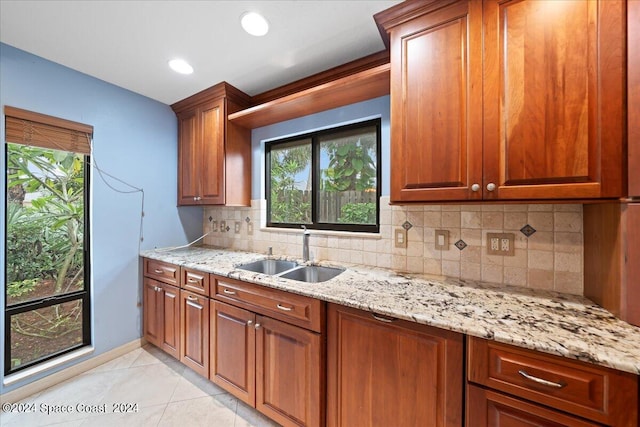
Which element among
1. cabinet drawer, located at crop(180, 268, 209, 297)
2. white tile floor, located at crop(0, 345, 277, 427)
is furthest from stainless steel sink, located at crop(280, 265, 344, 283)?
white tile floor, located at crop(0, 345, 277, 427)

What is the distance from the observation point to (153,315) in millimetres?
2193

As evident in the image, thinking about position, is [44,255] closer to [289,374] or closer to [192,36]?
[192,36]

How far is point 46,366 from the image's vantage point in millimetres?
1771

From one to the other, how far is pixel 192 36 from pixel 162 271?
5.82ft

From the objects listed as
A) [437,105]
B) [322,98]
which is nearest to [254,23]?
[322,98]

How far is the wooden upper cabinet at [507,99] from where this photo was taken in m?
0.91

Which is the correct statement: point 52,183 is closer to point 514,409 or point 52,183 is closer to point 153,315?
point 153,315

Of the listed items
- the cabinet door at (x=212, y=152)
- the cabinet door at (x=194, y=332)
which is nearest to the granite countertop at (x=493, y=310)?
the cabinet door at (x=194, y=332)

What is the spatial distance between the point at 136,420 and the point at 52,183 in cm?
180

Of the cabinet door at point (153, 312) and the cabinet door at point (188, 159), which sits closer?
the cabinet door at point (153, 312)

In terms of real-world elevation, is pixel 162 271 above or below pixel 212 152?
below

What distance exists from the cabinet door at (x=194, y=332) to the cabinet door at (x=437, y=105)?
5.07ft

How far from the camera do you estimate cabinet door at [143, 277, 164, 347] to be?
212 centimetres

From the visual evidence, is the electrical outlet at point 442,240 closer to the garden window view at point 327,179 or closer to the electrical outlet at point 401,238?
the electrical outlet at point 401,238
